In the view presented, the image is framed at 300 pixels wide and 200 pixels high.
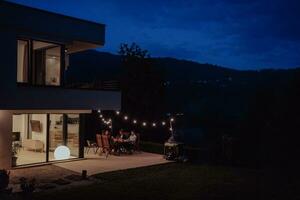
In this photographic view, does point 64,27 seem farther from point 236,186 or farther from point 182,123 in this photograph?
point 182,123

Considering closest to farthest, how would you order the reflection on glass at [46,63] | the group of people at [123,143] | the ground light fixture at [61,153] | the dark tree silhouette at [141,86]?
the reflection on glass at [46,63]
the ground light fixture at [61,153]
the group of people at [123,143]
the dark tree silhouette at [141,86]

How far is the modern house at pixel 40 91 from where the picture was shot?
14.3 m

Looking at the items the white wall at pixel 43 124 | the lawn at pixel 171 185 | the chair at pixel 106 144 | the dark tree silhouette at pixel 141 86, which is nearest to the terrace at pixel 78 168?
the chair at pixel 106 144

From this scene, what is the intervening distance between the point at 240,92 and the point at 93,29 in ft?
123

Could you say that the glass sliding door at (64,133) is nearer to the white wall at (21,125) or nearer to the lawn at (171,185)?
the white wall at (21,125)

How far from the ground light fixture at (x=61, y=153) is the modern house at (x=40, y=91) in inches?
6.4

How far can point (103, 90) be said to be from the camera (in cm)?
1705

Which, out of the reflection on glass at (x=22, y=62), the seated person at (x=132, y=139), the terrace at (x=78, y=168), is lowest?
the terrace at (x=78, y=168)

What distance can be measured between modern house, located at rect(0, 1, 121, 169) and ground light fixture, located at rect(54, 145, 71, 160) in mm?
163

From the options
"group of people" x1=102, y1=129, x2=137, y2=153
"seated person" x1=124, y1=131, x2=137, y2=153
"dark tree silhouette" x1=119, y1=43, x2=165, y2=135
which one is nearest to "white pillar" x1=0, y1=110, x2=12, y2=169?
"group of people" x1=102, y1=129, x2=137, y2=153

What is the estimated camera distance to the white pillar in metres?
14.7

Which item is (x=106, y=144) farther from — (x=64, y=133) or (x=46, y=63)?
(x=46, y=63)

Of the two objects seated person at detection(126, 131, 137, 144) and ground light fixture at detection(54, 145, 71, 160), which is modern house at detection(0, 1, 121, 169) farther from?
seated person at detection(126, 131, 137, 144)

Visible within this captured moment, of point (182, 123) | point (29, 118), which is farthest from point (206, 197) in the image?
point (182, 123)
